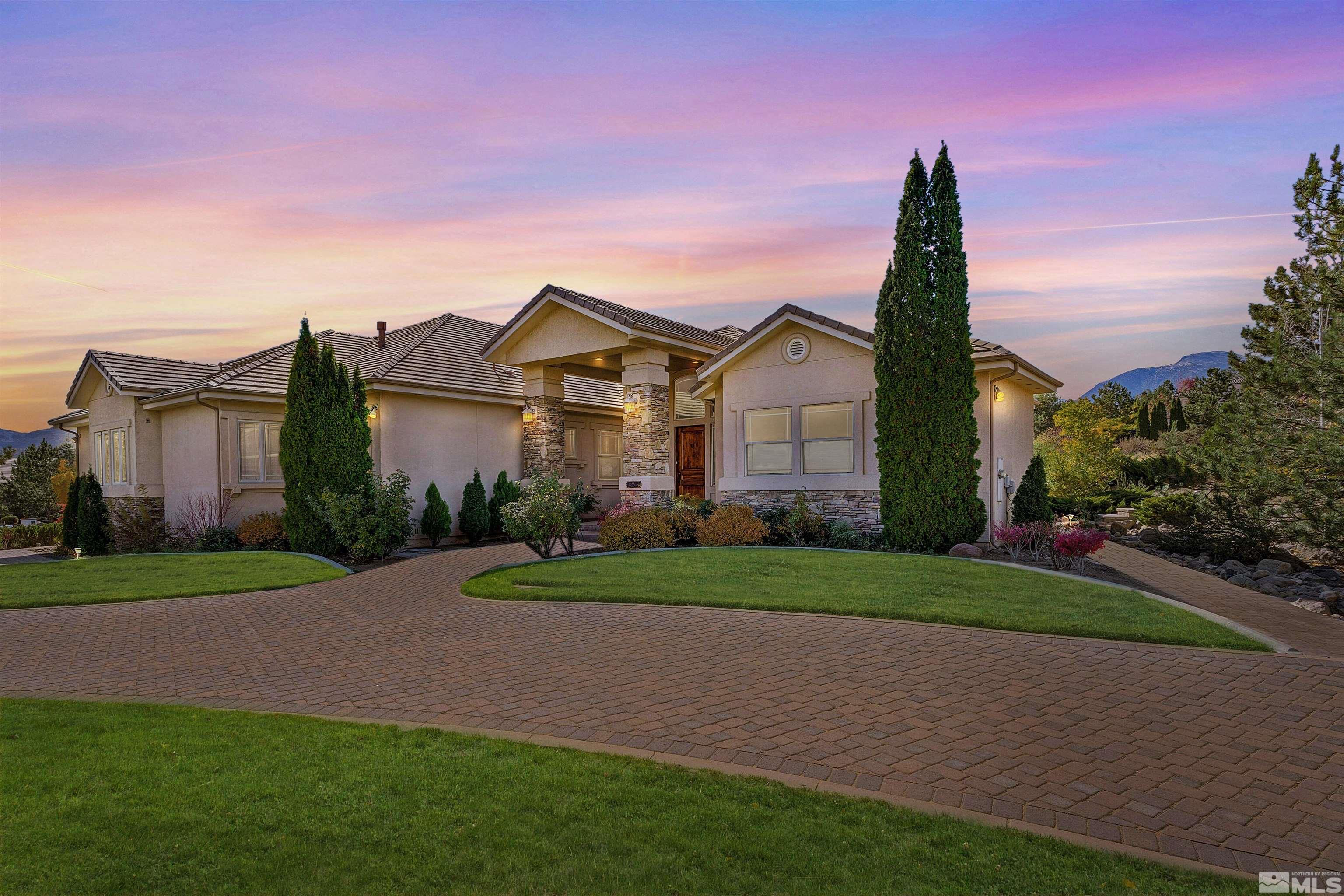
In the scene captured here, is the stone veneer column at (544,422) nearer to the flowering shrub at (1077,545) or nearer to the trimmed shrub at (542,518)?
the trimmed shrub at (542,518)

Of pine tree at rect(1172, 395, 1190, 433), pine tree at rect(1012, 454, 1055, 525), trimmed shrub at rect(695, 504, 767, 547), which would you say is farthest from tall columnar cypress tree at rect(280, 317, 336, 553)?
pine tree at rect(1172, 395, 1190, 433)

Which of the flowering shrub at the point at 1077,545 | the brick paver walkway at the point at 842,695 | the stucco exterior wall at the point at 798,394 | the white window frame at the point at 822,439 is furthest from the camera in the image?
the white window frame at the point at 822,439

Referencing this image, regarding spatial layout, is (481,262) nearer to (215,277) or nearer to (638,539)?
(215,277)

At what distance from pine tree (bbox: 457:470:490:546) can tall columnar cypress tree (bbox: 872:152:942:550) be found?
9.89m

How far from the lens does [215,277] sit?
15.6 meters

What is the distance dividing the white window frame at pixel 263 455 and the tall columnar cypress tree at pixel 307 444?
313cm

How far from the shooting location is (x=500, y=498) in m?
19.7

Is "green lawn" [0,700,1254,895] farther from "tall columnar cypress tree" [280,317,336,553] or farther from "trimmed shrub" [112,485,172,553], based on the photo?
"trimmed shrub" [112,485,172,553]

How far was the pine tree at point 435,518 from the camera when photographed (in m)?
18.5

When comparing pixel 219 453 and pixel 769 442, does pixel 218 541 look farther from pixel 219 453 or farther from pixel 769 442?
pixel 769 442

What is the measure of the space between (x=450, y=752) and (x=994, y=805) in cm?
319

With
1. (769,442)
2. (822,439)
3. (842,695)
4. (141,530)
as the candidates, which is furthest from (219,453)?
(842,695)

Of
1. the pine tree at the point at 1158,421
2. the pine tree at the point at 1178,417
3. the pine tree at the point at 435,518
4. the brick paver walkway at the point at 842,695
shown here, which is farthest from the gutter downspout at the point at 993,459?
the pine tree at the point at 1158,421

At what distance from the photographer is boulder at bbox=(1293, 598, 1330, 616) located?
33.3ft
